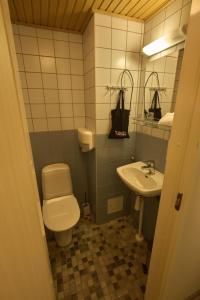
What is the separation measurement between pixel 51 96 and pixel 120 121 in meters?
0.82

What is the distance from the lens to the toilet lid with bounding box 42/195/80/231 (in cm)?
146

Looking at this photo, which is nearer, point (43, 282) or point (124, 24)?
point (43, 282)

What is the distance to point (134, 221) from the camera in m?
1.99

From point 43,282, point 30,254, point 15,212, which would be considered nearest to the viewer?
point 15,212

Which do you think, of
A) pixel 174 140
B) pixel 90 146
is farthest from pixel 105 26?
pixel 174 140

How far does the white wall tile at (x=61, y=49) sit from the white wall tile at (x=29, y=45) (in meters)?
0.20

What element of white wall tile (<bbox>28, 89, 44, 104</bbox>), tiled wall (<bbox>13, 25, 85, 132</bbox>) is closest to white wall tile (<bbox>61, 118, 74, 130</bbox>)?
tiled wall (<bbox>13, 25, 85, 132</bbox>)

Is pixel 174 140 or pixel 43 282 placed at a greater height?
pixel 174 140

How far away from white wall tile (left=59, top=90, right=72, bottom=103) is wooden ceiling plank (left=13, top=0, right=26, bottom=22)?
67 centimetres

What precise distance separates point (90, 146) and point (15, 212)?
112cm

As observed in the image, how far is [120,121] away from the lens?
1575 millimetres

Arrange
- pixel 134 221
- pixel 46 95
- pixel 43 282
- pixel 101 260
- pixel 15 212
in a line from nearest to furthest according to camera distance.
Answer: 1. pixel 15 212
2. pixel 43 282
3. pixel 101 260
4. pixel 46 95
5. pixel 134 221

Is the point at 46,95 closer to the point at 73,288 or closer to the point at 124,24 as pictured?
the point at 124,24

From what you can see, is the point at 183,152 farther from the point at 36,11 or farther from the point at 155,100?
the point at 36,11
